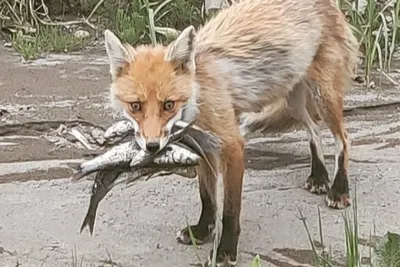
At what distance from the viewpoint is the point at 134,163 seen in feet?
13.9

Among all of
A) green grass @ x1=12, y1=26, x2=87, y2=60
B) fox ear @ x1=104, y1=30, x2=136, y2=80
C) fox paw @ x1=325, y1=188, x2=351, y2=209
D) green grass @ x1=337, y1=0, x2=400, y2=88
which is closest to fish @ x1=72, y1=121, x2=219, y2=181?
fox ear @ x1=104, y1=30, x2=136, y2=80

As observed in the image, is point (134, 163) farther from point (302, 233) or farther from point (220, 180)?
point (302, 233)

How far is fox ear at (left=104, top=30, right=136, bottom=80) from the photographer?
4.53m

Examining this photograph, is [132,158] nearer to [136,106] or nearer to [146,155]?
[146,155]

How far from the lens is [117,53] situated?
4555 millimetres

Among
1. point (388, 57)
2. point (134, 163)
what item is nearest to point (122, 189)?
point (134, 163)

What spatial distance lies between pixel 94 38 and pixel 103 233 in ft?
13.9

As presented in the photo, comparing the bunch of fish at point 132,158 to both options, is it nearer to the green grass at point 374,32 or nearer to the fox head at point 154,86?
the fox head at point 154,86

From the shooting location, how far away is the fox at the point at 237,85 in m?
4.45

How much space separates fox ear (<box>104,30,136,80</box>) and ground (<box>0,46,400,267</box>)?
913mm

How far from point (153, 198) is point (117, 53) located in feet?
4.14

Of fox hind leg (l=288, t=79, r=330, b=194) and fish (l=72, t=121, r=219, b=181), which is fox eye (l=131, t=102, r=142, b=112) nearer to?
fish (l=72, t=121, r=219, b=181)

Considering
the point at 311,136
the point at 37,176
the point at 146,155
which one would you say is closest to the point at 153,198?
the point at 37,176

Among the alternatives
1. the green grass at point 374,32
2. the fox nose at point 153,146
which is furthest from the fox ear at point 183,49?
the green grass at point 374,32
